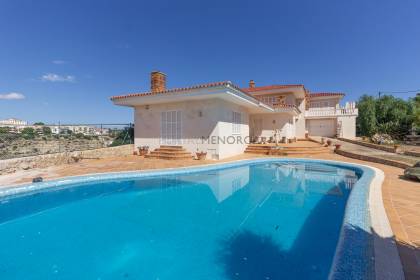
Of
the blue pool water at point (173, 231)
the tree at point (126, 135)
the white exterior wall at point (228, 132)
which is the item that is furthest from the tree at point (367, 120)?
the tree at point (126, 135)

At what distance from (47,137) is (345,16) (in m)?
23.5

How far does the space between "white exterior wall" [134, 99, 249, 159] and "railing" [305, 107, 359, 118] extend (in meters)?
16.6

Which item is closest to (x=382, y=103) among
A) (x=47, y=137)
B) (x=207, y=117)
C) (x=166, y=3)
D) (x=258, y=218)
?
(x=207, y=117)

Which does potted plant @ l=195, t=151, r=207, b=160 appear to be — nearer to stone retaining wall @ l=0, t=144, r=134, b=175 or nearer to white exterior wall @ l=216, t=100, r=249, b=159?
white exterior wall @ l=216, t=100, r=249, b=159

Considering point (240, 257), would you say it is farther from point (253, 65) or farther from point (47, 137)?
point (253, 65)

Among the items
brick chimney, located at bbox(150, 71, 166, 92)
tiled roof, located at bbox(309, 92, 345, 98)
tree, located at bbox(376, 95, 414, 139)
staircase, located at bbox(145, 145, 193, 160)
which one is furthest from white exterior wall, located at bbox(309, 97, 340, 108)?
staircase, located at bbox(145, 145, 193, 160)

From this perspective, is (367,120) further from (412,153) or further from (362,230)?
(362,230)

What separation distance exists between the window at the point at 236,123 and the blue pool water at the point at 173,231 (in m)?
7.04

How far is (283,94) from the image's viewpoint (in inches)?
886

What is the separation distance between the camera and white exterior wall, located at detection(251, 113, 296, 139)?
2039 centimetres

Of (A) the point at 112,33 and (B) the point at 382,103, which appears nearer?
(A) the point at 112,33

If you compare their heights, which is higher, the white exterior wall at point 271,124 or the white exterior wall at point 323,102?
the white exterior wall at point 323,102

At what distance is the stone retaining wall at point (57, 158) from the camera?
30.7 feet

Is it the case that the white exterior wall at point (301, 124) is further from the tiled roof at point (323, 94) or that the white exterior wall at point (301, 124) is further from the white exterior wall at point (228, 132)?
the white exterior wall at point (228, 132)
